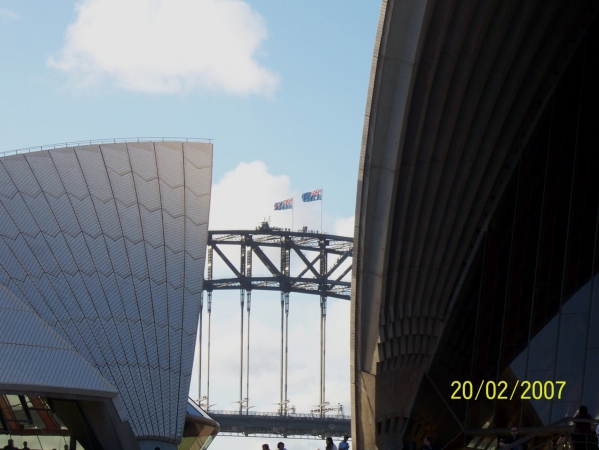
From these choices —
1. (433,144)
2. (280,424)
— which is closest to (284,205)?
(280,424)

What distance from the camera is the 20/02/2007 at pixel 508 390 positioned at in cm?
2159

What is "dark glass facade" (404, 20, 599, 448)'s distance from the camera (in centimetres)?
2178

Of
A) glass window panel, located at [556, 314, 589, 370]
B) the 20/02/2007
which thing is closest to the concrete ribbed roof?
the 20/02/2007

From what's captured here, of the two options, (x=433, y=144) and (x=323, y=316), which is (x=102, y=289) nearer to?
(x=433, y=144)

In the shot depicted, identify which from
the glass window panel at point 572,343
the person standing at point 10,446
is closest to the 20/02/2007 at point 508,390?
the glass window panel at point 572,343

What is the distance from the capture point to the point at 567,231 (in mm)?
22844

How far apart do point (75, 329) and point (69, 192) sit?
17.7 feet

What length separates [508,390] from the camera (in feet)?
73.6

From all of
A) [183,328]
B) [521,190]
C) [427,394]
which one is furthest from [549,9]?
[183,328]

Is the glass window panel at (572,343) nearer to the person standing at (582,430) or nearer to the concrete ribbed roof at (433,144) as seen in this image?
the person standing at (582,430)

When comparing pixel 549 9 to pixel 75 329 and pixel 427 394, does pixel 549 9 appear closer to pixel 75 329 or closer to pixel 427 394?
pixel 427 394

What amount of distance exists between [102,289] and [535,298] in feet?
38.8

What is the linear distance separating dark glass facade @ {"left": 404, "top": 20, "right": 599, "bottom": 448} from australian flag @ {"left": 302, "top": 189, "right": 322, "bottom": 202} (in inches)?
1677

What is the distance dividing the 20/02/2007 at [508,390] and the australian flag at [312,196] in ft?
143
